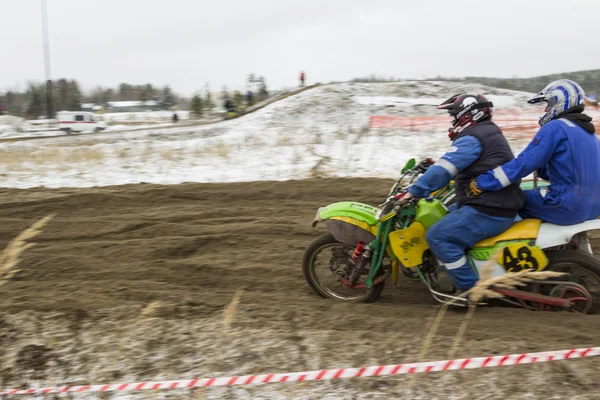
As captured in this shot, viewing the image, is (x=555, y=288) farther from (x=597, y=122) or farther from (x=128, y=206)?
(x=597, y=122)

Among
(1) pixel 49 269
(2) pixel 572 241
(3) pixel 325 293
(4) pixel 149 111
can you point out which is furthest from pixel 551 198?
(4) pixel 149 111

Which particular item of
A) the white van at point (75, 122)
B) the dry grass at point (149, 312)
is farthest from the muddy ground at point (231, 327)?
the white van at point (75, 122)

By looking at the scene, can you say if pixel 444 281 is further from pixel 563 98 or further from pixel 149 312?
pixel 149 312

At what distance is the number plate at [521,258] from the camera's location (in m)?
4.45

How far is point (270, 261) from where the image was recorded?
6355mm

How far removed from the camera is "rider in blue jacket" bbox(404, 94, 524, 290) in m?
4.44

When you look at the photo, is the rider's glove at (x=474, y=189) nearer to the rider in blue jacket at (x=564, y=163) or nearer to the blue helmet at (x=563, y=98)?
the rider in blue jacket at (x=564, y=163)

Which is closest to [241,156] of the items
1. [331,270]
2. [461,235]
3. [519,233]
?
[331,270]

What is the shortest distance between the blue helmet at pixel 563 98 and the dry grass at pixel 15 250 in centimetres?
578

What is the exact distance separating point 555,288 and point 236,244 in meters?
3.95

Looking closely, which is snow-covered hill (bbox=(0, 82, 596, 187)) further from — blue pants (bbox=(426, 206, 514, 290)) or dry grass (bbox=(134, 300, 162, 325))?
blue pants (bbox=(426, 206, 514, 290))

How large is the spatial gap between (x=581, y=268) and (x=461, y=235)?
102 cm

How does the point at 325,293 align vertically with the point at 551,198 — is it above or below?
below

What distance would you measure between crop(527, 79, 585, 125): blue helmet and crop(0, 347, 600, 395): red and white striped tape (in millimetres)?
1946
